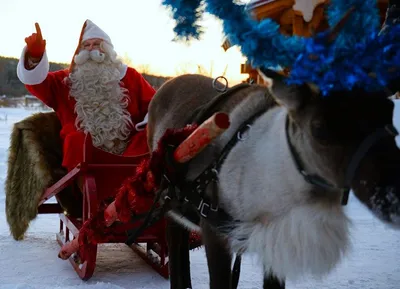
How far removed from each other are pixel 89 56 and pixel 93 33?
0.91ft

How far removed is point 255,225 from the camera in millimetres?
2104

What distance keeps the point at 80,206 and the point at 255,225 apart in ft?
8.65

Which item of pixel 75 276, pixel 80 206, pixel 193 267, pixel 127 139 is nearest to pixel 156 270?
→ pixel 193 267

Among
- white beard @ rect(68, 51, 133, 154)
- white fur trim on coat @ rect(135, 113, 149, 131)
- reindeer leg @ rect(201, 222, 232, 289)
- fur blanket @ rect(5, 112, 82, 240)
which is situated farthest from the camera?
white beard @ rect(68, 51, 133, 154)

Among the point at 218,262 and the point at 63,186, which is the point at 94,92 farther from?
the point at 218,262

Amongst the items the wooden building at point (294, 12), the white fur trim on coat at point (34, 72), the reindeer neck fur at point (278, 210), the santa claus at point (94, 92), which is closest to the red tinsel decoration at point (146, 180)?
the reindeer neck fur at point (278, 210)

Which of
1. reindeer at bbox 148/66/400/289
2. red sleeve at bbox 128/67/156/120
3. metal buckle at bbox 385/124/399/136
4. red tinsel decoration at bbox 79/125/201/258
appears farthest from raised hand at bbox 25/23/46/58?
metal buckle at bbox 385/124/399/136

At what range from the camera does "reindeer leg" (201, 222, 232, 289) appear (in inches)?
90.7

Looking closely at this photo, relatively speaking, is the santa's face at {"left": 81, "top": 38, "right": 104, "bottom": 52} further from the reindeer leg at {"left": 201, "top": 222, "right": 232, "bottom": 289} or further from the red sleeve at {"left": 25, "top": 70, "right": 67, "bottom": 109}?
the reindeer leg at {"left": 201, "top": 222, "right": 232, "bottom": 289}

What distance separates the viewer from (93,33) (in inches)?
194

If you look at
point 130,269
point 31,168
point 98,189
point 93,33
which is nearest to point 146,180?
point 98,189

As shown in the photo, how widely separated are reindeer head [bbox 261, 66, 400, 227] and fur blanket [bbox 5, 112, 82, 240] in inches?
111

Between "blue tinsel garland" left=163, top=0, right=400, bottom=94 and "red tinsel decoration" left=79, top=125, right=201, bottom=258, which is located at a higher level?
"blue tinsel garland" left=163, top=0, right=400, bottom=94

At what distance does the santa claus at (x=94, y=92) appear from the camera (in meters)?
4.33
